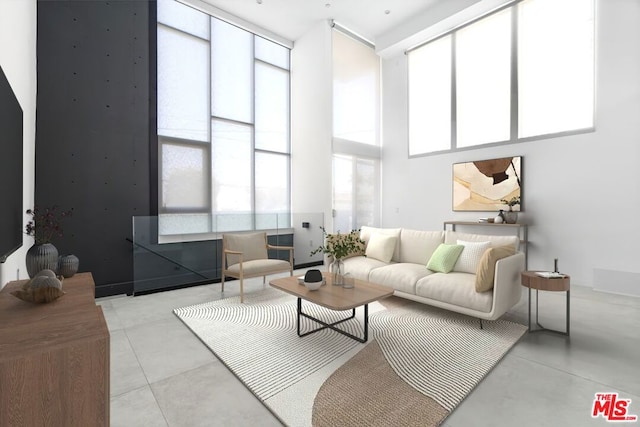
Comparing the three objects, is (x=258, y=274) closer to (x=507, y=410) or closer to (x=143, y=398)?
(x=143, y=398)

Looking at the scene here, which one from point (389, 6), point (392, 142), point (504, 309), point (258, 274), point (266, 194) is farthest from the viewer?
point (392, 142)

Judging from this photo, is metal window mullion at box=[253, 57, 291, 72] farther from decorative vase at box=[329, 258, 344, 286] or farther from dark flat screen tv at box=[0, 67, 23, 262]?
decorative vase at box=[329, 258, 344, 286]

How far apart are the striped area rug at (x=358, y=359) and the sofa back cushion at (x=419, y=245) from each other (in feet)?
2.38

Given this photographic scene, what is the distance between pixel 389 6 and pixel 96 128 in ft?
16.9

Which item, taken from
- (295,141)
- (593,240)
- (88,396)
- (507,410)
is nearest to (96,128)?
(295,141)

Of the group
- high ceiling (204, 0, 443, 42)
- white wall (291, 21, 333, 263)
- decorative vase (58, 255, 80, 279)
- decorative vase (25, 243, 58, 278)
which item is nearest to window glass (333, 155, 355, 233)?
white wall (291, 21, 333, 263)

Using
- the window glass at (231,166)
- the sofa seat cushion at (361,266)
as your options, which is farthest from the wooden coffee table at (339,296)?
the window glass at (231,166)

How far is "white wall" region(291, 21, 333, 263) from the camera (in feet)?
18.8

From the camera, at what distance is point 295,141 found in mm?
6430

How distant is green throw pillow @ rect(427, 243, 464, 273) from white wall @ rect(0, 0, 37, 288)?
145 inches

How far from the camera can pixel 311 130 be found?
605cm

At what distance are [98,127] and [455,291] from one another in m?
4.75

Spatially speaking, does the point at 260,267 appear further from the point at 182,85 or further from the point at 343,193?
the point at 182,85
